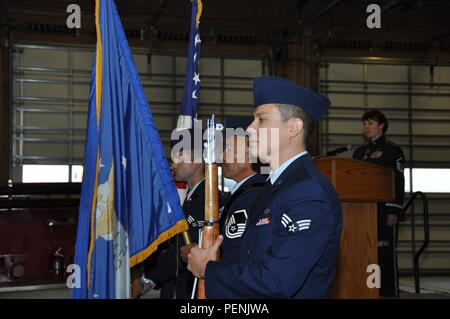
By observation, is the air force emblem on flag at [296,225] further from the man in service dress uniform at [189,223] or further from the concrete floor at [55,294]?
the concrete floor at [55,294]

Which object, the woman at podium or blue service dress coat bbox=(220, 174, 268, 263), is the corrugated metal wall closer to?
the woman at podium

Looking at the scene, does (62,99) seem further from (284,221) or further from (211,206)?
(284,221)

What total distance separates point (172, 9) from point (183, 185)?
20.4 feet

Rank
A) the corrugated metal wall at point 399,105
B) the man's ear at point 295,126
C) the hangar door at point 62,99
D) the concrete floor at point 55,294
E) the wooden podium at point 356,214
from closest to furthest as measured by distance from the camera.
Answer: the man's ear at point 295,126 < the wooden podium at point 356,214 < the concrete floor at point 55,294 < the hangar door at point 62,99 < the corrugated metal wall at point 399,105

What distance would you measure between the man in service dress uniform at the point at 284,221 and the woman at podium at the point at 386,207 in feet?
13.4

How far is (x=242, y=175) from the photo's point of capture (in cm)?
311

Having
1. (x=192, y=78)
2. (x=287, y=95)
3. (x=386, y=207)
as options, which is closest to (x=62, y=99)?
(x=386, y=207)

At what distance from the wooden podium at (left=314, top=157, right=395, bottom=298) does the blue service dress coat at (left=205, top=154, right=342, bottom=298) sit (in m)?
2.58

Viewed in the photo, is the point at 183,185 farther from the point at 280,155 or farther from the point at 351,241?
the point at 280,155

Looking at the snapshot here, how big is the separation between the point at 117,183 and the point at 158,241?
309mm

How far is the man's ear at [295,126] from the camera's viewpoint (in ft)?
6.66

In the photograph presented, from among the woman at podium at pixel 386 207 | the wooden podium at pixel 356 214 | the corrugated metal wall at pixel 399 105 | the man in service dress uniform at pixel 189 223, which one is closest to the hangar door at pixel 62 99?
the corrugated metal wall at pixel 399 105

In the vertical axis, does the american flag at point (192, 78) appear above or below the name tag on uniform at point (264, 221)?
above
